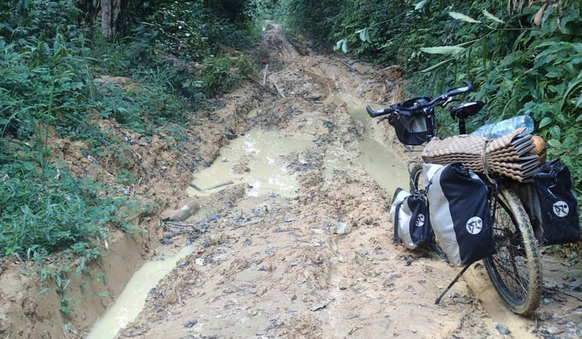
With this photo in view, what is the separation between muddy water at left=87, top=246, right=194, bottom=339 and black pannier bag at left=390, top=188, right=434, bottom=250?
2.03 meters

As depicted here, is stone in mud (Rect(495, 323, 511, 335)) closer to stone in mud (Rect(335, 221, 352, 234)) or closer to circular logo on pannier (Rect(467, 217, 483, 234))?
circular logo on pannier (Rect(467, 217, 483, 234))

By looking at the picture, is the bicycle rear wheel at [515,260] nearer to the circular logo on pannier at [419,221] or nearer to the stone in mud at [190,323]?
the circular logo on pannier at [419,221]

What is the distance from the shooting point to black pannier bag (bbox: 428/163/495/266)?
245 centimetres

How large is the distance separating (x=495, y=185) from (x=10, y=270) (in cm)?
314

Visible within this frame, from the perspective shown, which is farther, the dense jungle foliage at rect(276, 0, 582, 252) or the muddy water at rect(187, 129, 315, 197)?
the muddy water at rect(187, 129, 315, 197)

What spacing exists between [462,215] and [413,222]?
94 centimetres

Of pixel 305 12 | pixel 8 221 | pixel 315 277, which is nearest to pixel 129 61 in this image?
pixel 8 221

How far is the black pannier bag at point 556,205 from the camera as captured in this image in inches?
98.4

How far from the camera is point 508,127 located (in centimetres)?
277

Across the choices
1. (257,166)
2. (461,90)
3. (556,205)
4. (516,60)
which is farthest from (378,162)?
(556,205)

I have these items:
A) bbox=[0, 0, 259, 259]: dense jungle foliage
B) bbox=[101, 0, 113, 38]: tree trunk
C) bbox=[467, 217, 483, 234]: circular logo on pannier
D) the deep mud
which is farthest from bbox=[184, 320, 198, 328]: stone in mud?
bbox=[101, 0, 113, 38]: tree trunk

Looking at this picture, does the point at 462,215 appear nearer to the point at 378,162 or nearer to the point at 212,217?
the point at 212,217

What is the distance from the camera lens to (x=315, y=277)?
11.0ft

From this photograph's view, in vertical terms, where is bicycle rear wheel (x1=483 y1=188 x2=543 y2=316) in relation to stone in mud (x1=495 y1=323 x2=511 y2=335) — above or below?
above
